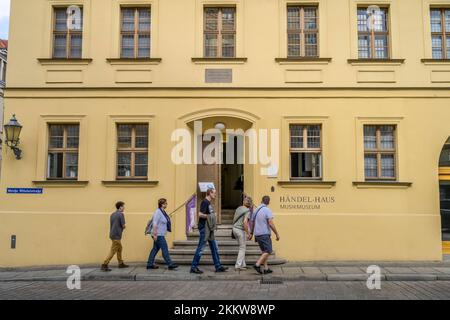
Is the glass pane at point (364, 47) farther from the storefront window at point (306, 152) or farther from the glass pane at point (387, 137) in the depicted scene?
the storefront window at point (306, 152)

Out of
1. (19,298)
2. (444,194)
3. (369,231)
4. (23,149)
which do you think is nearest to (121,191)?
(23,149)

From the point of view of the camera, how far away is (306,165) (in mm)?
12781

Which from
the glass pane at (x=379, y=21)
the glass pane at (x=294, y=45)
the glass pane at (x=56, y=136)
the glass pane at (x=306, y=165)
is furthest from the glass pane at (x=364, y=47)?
the glass pane at (x=56, y=136)

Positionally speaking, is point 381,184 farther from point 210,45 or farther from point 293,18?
point 210,45

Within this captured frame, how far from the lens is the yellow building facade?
12.4 metres

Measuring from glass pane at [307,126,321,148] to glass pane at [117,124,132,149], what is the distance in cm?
541

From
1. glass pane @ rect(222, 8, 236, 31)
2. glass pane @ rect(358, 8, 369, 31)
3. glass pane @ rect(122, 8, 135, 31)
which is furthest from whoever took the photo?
glass pane @ rect(122, 8, 135, 31)

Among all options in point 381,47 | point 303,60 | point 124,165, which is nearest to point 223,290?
point 124,165

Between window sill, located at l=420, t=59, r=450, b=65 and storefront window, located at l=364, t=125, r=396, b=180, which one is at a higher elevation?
window sill, located at l=420, t=59, r=450, b=65

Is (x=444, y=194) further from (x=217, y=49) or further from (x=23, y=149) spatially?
(x=23, y=149)

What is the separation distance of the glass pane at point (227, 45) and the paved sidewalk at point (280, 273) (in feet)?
21.0

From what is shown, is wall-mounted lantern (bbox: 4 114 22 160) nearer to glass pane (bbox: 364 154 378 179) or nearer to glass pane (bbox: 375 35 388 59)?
glass pane (bbox: 364 154 378 179)

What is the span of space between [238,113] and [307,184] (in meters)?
2.92

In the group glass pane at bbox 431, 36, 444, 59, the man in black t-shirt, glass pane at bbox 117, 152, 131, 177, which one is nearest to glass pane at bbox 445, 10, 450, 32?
glass pane at bbox 431, 36, 444, 59
